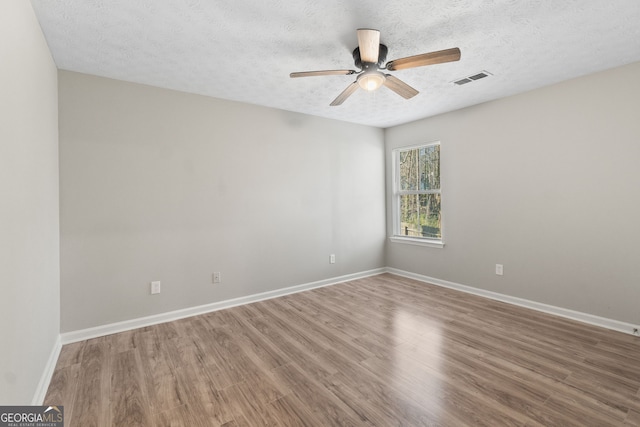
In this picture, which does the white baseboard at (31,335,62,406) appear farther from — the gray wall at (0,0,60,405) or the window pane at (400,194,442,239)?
the window pane at (400,194,442,239)

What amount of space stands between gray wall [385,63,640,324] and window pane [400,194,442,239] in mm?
217

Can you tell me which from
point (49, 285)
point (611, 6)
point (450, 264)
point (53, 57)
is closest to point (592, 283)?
point (450, 264)

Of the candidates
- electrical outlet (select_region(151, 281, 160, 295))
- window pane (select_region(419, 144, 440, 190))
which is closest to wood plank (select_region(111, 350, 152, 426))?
electrical outlet (select_region(151, 281, 160, 295))

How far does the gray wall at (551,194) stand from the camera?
8.84 feet

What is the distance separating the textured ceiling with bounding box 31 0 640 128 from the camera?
1850 mm

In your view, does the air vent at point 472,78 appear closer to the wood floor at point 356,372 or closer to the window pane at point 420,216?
the window pane at point 420,216

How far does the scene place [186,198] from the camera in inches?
125

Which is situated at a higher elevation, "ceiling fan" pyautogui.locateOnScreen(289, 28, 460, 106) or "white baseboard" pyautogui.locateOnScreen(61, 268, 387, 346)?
"ceiling fan" pyautogui.locateOnScreen(289, 28, 460, 106)

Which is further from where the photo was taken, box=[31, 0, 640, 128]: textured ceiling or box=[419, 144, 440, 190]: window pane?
box=[419, 144, 440, 190]: window pane

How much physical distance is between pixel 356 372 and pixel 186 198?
244 centimetres

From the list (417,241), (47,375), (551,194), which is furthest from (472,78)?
(47,375)

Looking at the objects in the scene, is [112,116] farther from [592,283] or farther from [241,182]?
[592,283]

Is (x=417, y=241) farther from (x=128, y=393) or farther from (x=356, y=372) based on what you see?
(x=128, y=393)

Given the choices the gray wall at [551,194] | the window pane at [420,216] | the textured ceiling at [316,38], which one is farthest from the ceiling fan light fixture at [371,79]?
the window pane at [420,216]
